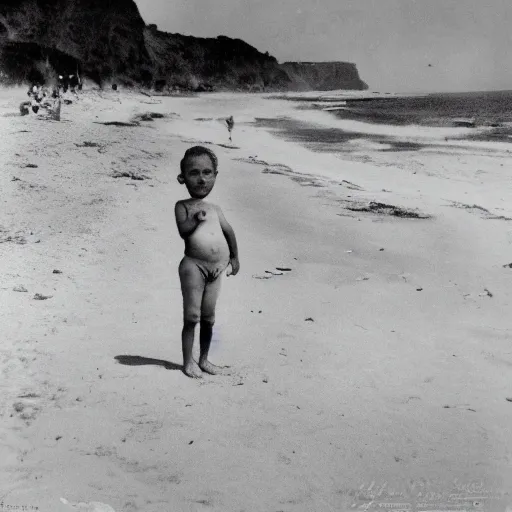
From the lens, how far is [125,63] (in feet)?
253

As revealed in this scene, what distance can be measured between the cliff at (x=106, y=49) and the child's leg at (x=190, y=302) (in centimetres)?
4814

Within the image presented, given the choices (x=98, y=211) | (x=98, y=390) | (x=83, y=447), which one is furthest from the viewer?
(x=98, y=211)

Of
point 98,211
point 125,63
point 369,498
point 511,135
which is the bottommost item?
point 369,498

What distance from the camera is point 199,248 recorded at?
3420mm

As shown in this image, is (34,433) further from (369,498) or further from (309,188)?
(309,188)

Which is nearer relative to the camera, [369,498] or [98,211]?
[369,498]

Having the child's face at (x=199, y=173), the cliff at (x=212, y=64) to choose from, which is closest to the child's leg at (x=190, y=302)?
the child's face at (x=199, y=173)

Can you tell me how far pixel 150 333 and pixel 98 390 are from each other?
958mm

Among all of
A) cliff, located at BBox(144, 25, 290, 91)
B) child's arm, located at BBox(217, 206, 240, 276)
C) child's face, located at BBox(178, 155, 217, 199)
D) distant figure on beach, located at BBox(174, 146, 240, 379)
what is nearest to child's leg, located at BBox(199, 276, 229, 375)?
distant figure on beach, located at BBox(174, 146, 240, 379)

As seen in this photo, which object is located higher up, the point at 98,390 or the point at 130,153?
the point at 130,153

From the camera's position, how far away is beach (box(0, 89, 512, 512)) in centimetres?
246

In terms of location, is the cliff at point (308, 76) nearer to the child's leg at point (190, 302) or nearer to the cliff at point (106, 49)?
the cliff at point (106, 49)

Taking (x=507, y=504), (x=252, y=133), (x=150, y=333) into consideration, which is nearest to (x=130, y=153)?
(x=150, y=333)

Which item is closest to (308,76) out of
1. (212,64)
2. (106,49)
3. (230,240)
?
(212,64)
